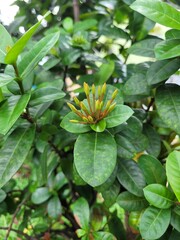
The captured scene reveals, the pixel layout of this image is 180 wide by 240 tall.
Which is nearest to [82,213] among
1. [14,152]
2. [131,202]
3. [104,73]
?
[131,202]

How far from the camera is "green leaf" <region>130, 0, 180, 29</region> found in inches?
25.3

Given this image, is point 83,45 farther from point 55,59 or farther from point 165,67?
point 165,67

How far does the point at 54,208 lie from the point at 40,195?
8 cm

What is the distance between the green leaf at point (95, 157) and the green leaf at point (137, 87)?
6.1 inches

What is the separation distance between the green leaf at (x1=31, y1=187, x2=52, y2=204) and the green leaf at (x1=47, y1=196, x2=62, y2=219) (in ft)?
0.07

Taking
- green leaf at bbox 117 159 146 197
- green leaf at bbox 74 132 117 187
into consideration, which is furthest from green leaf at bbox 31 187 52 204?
green leaf at bbox 74 132 117 187

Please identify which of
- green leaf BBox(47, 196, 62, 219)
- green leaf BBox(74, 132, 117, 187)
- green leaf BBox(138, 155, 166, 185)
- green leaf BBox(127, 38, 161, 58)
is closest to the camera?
green leaf BBox(74, 132, 117, 187)

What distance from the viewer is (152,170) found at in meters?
0.71

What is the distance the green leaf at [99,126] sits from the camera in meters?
0.62

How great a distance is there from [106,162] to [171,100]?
22 centimetres

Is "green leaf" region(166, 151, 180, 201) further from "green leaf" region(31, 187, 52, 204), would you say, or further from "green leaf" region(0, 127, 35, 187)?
"green leaf" region(31, 187, 52, 204)

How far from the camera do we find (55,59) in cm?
96

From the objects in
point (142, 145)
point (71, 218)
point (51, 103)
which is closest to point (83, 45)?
point (51, 103)

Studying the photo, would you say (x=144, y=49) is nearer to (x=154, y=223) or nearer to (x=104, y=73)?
(x=104, y=73)
